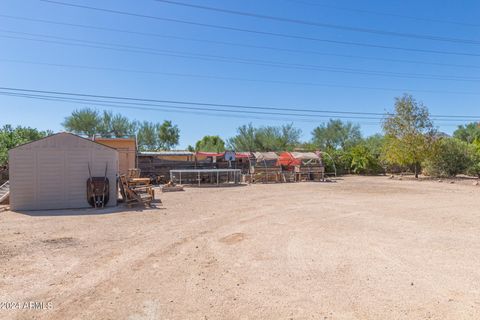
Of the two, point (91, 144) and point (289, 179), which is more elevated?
point (91, 144)

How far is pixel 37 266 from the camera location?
567 cm

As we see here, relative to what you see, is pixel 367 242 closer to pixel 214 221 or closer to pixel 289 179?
pixel 214 221

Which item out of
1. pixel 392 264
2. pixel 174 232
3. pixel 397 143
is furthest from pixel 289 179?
pixel 392 264

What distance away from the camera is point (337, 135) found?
4756 cm

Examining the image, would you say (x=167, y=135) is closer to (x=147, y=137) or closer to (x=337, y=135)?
(x=147, y=137)

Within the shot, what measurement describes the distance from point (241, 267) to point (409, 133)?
26766 mm

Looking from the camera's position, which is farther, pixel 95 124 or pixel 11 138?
pixel 95 124

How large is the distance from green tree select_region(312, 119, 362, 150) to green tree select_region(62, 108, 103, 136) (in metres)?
29.6

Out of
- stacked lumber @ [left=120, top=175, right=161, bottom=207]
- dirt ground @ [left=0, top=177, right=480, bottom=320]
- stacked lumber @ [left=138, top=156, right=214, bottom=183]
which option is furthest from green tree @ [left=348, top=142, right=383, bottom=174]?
stacked lumber @ [left=120, top=175, right=161, bottom=207]

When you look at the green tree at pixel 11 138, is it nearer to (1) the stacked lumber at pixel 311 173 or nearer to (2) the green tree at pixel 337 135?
(1) the stacked lumber at pixel 311 173

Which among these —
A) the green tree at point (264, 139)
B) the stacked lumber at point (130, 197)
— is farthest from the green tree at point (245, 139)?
the stacked lumber at point (130, 197)

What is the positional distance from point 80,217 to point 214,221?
4510 mm

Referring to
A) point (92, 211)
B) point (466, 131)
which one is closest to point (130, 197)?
point (92, 211)

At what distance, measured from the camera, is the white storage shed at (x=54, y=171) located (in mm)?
12188
